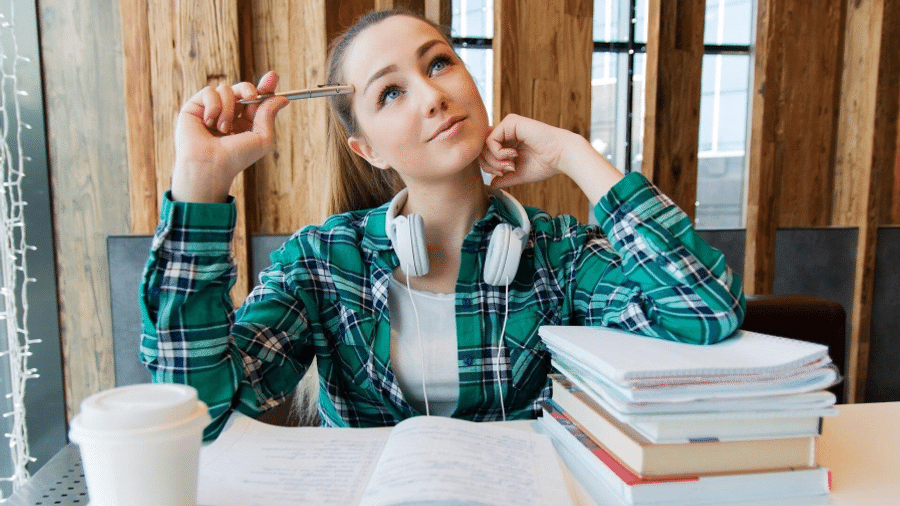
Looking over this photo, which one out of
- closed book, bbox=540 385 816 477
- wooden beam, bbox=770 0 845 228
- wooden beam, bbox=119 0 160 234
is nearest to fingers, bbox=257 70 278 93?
closed book, bbox=540 385 816 477

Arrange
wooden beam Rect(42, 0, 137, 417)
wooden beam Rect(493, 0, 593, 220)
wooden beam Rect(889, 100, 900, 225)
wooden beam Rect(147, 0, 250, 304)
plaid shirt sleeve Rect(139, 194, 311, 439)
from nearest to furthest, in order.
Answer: plaid shirt sleeve Rect(139, 194, 311, 439), wooden beam Rect(147, 0, 250, 304), wooden beam Rect(42, 0, 137, 417), wooden beam Rect(493, 0, 593, 220), wooden beam Rect(889, 100, 900, 225)

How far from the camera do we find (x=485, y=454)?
63 cm

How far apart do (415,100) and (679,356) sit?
70 centimetres

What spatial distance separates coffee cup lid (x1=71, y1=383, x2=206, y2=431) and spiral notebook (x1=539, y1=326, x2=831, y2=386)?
0.43 metres

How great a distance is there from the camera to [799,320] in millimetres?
1340

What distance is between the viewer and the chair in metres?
1.34

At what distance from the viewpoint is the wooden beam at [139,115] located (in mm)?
1993

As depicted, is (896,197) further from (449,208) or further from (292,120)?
(292,120)

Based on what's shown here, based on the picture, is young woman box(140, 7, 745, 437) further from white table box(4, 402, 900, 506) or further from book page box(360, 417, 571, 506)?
book page box(360, 417, 571, 506)

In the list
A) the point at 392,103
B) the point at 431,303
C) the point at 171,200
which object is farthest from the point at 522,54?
the point at 171,200

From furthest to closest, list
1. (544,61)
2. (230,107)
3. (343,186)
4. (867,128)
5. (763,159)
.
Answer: (867,128) → (763,159) → (544,61) → (343,186) → (230,107)

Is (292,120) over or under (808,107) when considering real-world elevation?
under

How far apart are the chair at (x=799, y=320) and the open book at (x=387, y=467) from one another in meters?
0.87

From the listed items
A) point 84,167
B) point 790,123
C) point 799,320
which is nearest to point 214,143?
point 799,320
